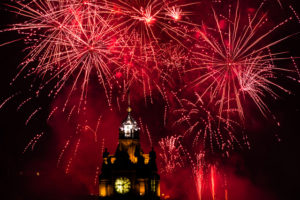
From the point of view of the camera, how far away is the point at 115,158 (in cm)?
5606

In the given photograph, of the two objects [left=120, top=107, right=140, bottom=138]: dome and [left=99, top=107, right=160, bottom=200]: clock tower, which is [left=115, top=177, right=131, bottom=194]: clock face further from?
[left=120, top=107, right=140, bottom=138]: dome

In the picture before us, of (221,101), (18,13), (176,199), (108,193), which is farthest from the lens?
(176,199)

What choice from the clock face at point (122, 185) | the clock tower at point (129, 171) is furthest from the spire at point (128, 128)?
the clock face at point (122, 185)

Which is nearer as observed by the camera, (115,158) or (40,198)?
(115,158)

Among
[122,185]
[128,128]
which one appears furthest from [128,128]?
[122,185]

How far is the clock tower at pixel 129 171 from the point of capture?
180 ft

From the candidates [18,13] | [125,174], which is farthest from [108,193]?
[18,13]

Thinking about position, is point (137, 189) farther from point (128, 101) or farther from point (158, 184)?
point (128, 101)

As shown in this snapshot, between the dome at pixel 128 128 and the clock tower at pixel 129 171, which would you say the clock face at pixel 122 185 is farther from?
the dome at pixel 128 128

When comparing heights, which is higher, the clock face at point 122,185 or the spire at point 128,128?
the spire at point 128,128

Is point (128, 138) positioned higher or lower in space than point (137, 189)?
higher

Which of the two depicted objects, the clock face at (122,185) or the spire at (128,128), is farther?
the spire at (128,128)

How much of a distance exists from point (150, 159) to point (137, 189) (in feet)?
10.1

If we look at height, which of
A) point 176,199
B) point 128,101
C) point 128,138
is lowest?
point 176,199
